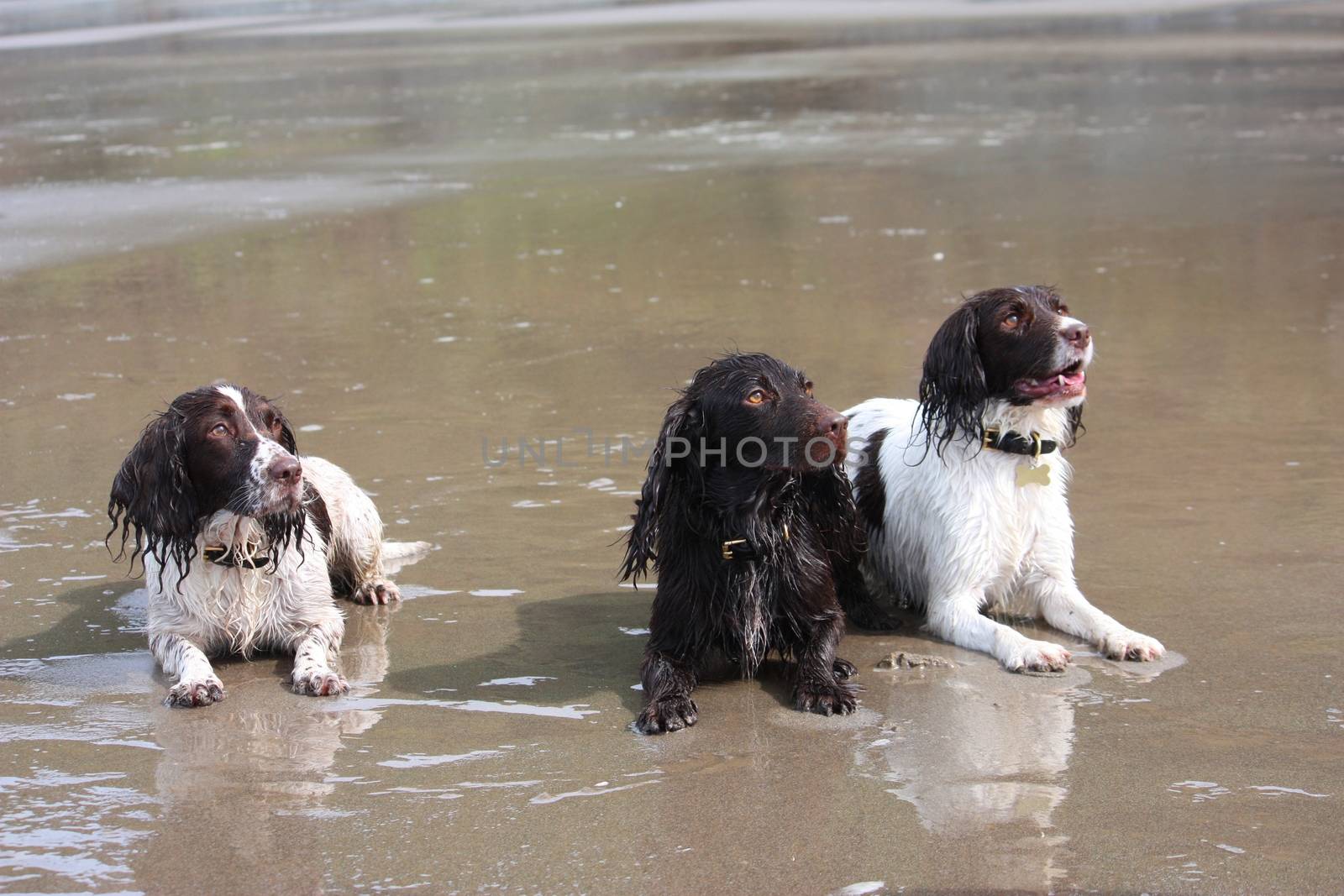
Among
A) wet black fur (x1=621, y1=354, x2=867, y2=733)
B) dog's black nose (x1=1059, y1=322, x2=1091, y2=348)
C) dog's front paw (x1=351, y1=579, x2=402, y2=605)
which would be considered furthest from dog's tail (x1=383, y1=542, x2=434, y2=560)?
dog's black nose (x1=1059, y1=322, x2=1091, y2=348)

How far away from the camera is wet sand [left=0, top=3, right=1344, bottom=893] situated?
3.97 metres

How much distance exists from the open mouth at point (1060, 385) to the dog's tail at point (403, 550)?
2.51m

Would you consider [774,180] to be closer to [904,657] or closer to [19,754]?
[904,657]

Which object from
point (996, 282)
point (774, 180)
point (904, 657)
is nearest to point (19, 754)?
point (904, 657)

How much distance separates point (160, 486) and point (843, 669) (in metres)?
2.26

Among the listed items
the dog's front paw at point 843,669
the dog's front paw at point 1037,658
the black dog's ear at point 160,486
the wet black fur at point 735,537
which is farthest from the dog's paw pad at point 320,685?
the dog's front paw at point 1037,658

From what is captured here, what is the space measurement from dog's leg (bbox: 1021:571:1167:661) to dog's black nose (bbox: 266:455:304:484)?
2.54 metres

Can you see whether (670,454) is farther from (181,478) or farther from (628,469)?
(628,469)

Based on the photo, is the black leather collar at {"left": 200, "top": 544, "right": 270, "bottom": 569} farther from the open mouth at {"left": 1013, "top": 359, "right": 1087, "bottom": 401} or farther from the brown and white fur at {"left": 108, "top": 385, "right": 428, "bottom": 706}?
the open mouth at {"left": 1013, "top": 359, "right": 1087, "bottom": 401}

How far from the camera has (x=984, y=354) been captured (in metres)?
5.35

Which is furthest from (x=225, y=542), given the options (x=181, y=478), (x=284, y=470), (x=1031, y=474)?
(x=1031, y=474)

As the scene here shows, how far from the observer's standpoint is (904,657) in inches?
206

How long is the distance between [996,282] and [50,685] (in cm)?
726

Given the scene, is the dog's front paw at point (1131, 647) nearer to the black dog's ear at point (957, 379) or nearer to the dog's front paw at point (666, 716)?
the black dog's ear at point (957, 379)
